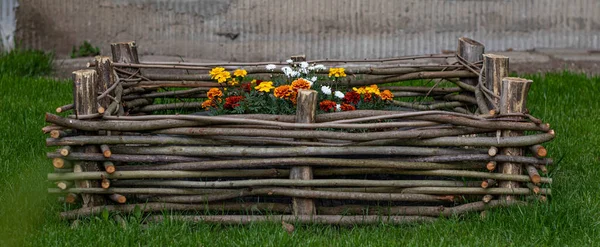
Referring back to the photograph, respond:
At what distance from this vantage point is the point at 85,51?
7.13m

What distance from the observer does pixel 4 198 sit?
3.98m

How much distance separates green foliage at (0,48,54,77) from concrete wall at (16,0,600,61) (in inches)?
11.1

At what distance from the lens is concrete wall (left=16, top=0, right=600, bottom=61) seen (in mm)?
7125

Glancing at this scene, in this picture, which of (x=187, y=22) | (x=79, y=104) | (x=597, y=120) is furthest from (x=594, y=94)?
Answer: (x=79, y=104)

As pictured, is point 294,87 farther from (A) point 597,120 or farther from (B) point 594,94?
(B) point 594,94

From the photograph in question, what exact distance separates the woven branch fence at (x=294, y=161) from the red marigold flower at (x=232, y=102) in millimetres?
444

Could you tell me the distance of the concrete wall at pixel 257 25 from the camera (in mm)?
7125

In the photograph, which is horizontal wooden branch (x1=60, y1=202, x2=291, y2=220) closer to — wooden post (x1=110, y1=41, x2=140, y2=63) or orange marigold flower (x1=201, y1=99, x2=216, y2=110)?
orange marigold flower (x1=201, y1=99, x2=216, y2=110)

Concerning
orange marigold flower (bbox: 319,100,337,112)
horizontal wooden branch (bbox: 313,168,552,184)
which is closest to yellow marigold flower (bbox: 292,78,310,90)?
orange marigold flower (bbox: 319,100,337,112)

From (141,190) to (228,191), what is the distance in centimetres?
37

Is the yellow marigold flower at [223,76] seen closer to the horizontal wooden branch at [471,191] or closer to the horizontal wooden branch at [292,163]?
the horizontal wooden branch at [292,163]

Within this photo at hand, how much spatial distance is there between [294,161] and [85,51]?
3982 millimetres

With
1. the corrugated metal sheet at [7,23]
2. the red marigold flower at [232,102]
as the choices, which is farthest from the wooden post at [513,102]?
the corrugated metal sheet at [7,23]

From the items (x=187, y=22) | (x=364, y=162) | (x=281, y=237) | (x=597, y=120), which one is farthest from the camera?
(x=187, y=22)
